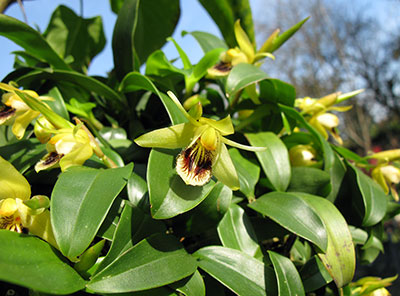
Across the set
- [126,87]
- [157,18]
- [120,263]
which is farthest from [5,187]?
[157,18]

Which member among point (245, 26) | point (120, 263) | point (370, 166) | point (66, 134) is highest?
point (245, 26)

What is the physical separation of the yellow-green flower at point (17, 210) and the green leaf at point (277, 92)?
551 millimetres

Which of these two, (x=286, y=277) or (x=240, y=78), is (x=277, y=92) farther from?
(x=286, y=277)

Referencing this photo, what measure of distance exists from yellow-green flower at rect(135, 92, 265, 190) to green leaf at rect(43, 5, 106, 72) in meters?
0.64

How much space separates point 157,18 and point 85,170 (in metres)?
0.75

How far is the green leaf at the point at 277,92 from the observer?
725mm

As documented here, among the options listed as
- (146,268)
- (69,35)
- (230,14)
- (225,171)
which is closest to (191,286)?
(146,268)

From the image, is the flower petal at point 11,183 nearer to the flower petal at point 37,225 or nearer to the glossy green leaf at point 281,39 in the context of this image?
the flower petal at point 37,225

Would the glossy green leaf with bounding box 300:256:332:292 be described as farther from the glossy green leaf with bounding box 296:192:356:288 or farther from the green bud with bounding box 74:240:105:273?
the green bud with bounding box 74:240:105:273

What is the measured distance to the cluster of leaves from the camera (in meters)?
0.42

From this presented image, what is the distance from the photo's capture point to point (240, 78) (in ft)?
2.08

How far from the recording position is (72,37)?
1.02 meters

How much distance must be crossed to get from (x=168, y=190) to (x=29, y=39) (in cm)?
54

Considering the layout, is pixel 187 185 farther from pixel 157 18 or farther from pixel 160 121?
pixel 157 18
